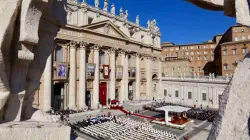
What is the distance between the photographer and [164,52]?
233ft

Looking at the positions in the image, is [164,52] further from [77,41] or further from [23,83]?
[23,83]

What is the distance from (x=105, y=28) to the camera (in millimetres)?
32719

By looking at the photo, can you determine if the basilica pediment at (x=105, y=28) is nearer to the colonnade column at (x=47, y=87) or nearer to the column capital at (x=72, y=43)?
the column capital at (x=72, y=43)

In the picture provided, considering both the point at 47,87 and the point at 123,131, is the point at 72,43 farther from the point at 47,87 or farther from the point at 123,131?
the point at 123,131

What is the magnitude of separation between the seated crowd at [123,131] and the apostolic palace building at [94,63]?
346 inches

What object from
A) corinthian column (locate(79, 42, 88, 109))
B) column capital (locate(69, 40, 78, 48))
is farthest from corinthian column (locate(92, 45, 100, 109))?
column capital (locate(69, 40, 78, 48))

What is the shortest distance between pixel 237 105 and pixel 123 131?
53.0 feet

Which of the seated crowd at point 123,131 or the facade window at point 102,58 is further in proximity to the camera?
the facade window at point 102,58

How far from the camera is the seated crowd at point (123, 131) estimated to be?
52.0 ft

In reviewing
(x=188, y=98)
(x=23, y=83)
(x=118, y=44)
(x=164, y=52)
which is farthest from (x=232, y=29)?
(x=23, y=83)

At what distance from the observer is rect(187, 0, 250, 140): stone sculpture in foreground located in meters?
1.96

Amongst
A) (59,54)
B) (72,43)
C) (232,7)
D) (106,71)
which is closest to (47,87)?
(59,54)

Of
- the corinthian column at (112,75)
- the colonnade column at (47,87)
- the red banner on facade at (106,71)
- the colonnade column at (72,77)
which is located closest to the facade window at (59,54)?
the colonnade column at (72,77)

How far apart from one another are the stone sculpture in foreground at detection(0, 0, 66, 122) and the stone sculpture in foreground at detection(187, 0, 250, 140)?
3.06 metres
